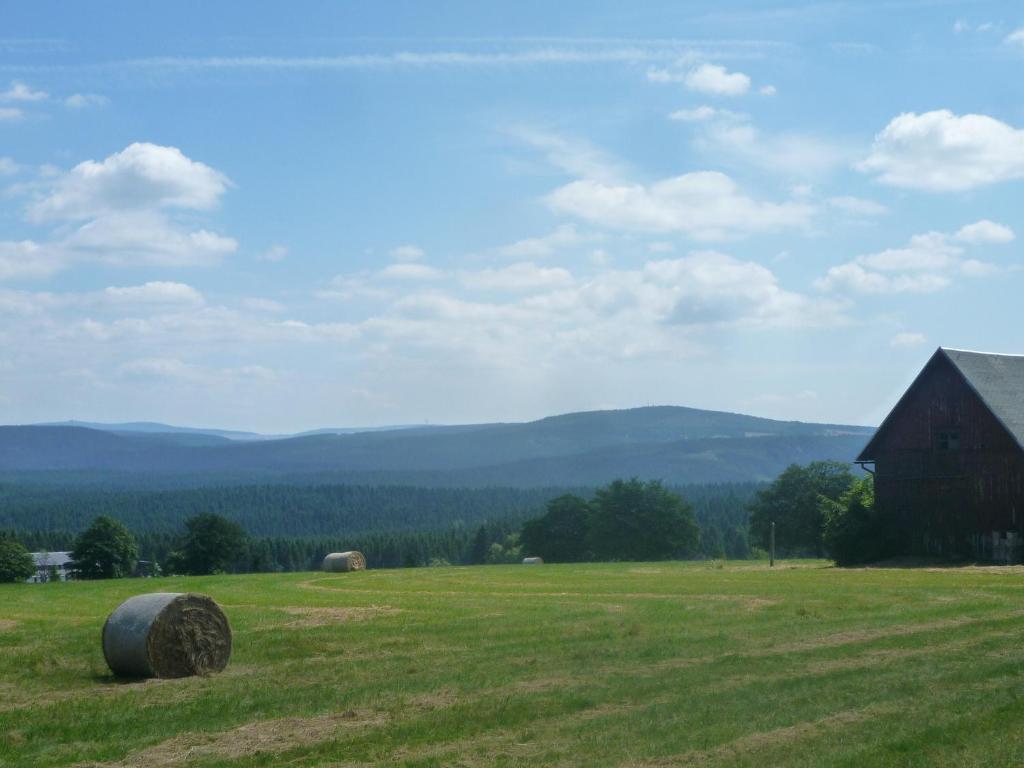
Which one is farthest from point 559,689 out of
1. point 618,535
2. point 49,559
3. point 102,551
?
point 49,559

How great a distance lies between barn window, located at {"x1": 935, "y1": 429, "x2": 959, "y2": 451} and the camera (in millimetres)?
54625

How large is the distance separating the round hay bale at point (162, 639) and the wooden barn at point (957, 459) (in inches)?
1590

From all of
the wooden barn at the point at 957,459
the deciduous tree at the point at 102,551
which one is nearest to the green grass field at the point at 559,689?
the wooden barn at the point at 957,459

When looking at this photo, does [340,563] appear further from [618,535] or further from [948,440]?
[618,535]

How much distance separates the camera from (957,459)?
178ft

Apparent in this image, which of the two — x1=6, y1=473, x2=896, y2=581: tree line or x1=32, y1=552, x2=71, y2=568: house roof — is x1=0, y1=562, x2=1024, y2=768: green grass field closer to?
x1=6, y1=473, x2=896, y2=581: tree line

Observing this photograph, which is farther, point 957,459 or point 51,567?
point 51,567

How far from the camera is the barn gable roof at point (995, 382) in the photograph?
52.4 m

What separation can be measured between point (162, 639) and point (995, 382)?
4455 cm

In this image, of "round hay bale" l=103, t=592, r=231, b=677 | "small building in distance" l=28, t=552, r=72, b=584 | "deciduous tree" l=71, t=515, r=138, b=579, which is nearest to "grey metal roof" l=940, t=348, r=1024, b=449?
"round hay bale" l=103, t=592, r=231, b=677

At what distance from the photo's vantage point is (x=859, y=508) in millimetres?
57438

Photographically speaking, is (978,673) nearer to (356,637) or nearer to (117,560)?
(356,637)

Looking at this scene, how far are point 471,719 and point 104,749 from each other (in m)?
4.50

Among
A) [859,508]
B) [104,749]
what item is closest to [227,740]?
[104,749]
